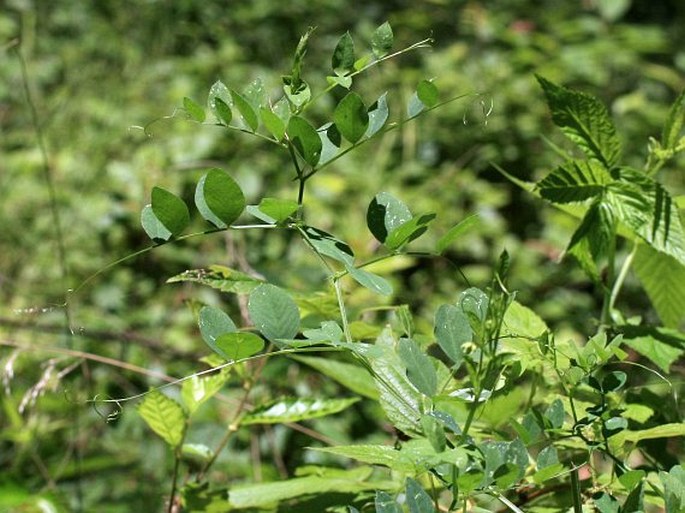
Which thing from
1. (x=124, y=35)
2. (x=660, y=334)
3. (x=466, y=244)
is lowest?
(x=466, y=244)

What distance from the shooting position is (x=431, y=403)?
574 mm

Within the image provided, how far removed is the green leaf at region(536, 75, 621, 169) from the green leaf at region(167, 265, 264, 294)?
249 millimetres

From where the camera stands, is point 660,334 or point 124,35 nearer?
point 660,334

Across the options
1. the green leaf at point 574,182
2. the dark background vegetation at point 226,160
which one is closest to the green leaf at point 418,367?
the green leaf at point 574,182

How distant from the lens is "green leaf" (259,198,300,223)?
606 millimetres

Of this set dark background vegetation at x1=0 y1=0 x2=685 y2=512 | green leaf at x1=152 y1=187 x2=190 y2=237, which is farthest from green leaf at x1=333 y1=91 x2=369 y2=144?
dark background vegetation at x1=0 y1=0 x2=685 y2=512

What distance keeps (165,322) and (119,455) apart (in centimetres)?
64

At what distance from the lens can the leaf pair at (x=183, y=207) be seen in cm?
64

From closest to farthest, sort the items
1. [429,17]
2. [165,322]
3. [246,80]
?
[165,322], [246,80], [429,17]

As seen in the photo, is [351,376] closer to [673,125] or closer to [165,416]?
[165,416]

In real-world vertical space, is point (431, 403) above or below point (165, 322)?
above

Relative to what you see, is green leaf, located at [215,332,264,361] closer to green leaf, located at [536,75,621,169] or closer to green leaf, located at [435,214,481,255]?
green leaf, located at [435,214,481,255]

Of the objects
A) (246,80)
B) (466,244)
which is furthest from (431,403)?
(246,80)

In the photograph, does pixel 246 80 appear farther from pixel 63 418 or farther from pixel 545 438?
pixel 545 438
